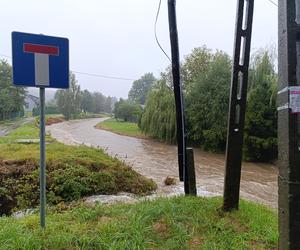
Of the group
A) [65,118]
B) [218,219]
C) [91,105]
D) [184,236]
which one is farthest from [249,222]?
[91,105]

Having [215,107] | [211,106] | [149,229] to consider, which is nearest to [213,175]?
[215,107]

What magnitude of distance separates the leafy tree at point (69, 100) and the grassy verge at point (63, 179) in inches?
1612

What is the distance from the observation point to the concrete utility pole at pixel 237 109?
397cm

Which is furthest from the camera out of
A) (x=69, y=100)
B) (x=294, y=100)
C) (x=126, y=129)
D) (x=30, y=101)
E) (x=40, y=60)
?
(x=30, y=101)

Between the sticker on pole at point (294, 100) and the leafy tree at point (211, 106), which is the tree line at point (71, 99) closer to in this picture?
the leafy tree at point (211, 106)

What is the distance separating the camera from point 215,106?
→ 18516 millimetres

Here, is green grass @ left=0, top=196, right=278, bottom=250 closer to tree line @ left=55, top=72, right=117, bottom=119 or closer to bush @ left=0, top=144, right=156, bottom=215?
bush @ left=0, top=144, right=156, bottom=215

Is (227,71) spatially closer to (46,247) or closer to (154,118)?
(154,118)

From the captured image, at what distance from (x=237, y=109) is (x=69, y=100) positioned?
47.1 metres

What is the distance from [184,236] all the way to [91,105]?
232ft

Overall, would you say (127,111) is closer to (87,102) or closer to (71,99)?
(71,99)

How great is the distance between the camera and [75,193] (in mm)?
6449

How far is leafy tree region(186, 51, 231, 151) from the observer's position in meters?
18.4

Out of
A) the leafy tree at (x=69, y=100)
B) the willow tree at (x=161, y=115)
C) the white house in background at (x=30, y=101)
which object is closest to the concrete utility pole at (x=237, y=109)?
the white house in background at (x=30, y=101)
